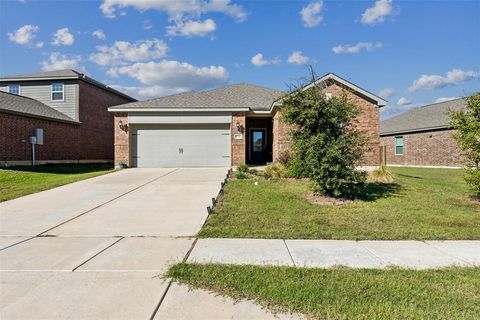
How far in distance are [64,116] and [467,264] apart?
22090 mm

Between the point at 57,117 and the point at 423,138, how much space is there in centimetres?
2568

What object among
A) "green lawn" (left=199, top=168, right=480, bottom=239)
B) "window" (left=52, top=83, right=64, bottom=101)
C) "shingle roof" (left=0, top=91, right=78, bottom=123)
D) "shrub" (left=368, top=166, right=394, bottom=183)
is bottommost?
"green lawn" (left=199, top=168, right=480, bottom=239)

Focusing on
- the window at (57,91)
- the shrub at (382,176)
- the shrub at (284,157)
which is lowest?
the shrub at (382,176)

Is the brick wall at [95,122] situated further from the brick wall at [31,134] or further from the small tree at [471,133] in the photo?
the small tree at [471,133]

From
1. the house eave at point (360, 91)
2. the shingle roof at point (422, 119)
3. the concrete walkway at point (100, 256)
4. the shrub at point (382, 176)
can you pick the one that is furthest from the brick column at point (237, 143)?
the shingle roof at point (422, 119)

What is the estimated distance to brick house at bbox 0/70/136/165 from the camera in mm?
15150

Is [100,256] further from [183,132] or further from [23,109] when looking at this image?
[23,109]

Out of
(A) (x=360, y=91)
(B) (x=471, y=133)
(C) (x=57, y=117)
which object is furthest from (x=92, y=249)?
(C) (x=57, y=117)

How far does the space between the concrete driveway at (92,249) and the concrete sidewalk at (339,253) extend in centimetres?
63

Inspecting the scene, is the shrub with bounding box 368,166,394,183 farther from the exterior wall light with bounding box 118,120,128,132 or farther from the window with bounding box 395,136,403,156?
the window with bounding box 395,136,403,156

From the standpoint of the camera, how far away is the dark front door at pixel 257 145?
19828 millimetres

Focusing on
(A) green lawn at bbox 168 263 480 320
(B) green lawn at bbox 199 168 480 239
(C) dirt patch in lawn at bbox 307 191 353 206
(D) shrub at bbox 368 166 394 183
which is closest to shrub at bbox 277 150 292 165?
(D) shrub at bbox 368 166 394 183

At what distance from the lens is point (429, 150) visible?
21.9 metres

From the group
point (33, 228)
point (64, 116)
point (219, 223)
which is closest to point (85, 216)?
point (33, 228)
